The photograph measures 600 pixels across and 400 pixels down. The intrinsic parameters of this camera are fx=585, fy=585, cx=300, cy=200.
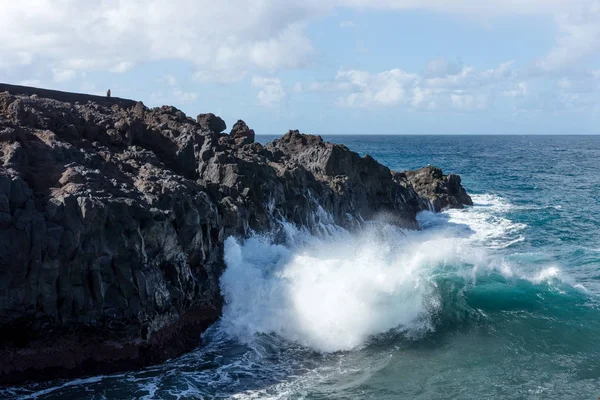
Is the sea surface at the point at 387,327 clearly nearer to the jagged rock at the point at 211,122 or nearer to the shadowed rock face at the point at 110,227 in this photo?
the shadowed rock face at the point at 110,227

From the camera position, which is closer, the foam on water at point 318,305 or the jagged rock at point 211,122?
the foam on water at point 318,305

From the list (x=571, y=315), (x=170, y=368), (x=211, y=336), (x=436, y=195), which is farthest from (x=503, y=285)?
(x=436, y=195)

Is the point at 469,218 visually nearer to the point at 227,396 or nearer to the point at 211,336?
the point at 211,336

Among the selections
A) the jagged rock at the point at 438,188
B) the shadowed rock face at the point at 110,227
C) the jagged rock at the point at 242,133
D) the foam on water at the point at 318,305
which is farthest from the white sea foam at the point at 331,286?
the jagged rock at the point at 438,188

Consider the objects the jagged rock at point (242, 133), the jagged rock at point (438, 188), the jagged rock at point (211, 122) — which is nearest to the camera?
the jagged rock at point (211, 122)

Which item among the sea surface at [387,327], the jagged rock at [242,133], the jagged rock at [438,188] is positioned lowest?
the sea surface at [387,327]

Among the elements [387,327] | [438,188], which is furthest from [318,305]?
[438,188]

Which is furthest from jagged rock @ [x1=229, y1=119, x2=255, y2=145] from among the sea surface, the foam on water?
the sea surface
